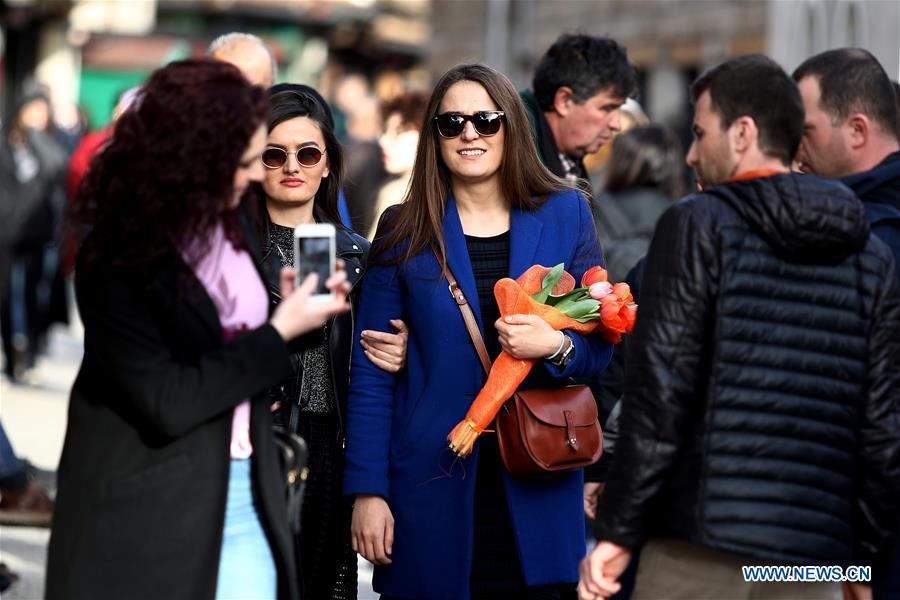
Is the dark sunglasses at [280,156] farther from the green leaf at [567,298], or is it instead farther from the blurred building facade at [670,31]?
the blurred building facade at [670,31]

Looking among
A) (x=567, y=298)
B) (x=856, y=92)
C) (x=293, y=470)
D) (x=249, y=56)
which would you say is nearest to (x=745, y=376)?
(x=567, y=298)

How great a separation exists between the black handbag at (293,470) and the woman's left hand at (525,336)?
753 millimetres

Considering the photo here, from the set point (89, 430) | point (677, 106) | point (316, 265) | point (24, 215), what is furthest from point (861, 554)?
point (677, 106)

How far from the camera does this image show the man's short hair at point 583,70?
607 cm

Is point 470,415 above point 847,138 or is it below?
below

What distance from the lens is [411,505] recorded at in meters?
4.42

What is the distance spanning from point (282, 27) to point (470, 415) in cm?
3919

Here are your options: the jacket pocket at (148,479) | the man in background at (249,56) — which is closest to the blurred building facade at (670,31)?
the man in background at (249,56)

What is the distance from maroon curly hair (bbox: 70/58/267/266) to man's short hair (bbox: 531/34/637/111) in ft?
9.11

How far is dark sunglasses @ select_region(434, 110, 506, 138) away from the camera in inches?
178

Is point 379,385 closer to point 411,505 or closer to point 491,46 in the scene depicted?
point 411,505

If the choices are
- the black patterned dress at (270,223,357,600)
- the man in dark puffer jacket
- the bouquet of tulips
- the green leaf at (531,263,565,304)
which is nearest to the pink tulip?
the bouquet of tulips

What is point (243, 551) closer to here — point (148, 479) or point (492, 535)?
point (148, 479)

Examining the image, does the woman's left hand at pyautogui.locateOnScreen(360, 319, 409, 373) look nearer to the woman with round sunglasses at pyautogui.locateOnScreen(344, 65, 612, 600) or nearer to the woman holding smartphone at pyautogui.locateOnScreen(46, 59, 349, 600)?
the woman with round sunglasses at pyautogui.locateOnScreen(344, 65, 612, 600)
